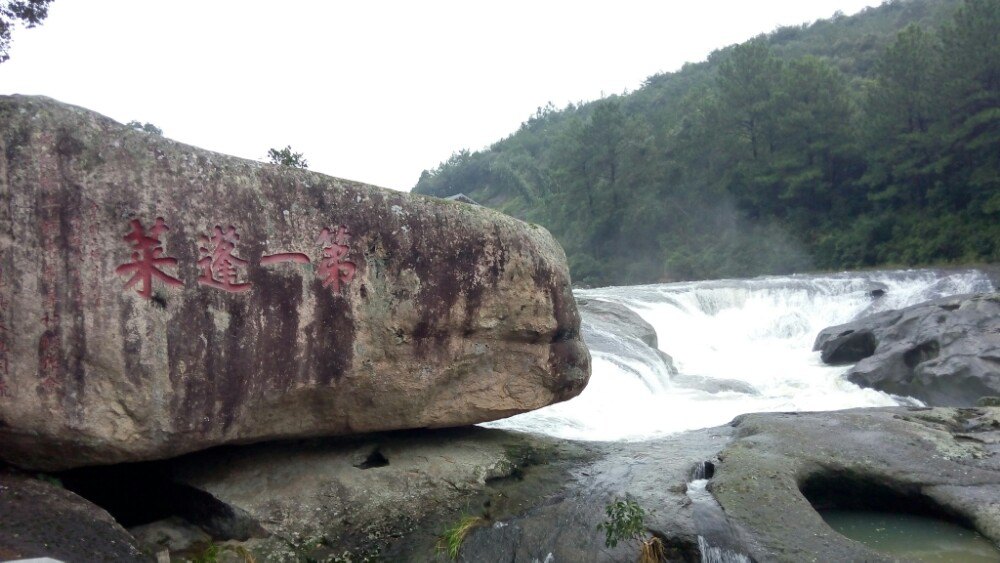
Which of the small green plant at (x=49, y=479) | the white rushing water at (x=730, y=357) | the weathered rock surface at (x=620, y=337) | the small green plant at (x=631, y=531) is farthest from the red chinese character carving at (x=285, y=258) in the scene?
the weathered rock surface at (x=620, y=337)

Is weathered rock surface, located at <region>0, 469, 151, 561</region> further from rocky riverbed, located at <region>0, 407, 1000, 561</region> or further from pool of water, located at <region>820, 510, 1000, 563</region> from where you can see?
pool of water, located at <region>820, 510, 1000, 563</region>

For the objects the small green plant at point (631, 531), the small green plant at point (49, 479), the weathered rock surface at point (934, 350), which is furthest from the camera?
the weathered rock surface at point (934, 350)

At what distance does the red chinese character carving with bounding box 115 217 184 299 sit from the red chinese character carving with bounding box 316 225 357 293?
0.97m

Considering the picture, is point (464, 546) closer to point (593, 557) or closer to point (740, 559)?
point (593, 557)

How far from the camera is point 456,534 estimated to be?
457cm

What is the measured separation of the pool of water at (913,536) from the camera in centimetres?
477

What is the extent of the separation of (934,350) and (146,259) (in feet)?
36.4

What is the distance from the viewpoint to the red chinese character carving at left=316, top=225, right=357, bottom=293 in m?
4.73

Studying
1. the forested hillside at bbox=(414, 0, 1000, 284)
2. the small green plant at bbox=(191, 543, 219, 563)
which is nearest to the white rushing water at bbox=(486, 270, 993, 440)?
the small green plant at bbox=(191, 543, 219, 563)

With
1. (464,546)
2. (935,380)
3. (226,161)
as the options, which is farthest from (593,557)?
(935,380)

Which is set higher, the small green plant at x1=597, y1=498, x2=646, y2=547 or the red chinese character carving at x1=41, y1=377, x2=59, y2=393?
the red chinese character carving at x1=41, y1=377, x2=59, y2=393

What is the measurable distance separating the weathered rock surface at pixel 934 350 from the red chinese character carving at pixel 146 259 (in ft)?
32.9

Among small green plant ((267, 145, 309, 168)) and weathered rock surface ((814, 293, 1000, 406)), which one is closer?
small green plant ((267, 145, 309, 168))

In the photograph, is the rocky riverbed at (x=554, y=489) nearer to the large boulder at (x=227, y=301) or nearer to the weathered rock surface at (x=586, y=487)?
the weathered rock surface at (x=586, y=487)
